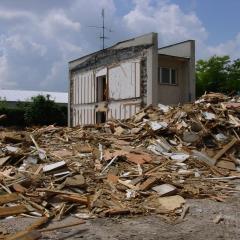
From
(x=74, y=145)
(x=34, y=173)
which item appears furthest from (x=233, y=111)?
(x=34, y=173)

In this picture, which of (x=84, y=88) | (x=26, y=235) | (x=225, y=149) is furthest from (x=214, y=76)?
(x=26, y=235)

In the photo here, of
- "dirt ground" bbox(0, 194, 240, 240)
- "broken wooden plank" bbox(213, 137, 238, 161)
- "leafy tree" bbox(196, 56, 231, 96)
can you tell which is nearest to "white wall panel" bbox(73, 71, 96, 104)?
"leafy tree" bbox(196, 56, 231, 96)

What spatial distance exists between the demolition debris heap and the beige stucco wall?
331 inches

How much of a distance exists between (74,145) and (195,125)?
395 centimetres

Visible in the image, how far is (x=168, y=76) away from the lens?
26.4 metres

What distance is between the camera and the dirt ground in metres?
7.21

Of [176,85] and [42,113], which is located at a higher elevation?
[176,85]

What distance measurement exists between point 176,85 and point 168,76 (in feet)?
2.63

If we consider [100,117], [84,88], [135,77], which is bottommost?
[100,117]

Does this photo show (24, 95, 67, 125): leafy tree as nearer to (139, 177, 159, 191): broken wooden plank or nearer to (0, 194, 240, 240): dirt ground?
(139, 177, 159, 191): broken wooden plank

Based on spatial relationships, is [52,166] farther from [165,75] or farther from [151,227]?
[165,75]

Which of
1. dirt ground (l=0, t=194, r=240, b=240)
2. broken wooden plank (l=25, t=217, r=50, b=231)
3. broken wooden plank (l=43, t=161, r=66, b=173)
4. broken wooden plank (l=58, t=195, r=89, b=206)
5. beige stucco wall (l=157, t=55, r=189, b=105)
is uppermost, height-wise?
beige stucco wall (l=157, t=55, r=189, b=105)

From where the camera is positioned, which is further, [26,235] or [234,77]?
[234,77]

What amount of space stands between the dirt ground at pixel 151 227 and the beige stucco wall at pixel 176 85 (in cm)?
1729
